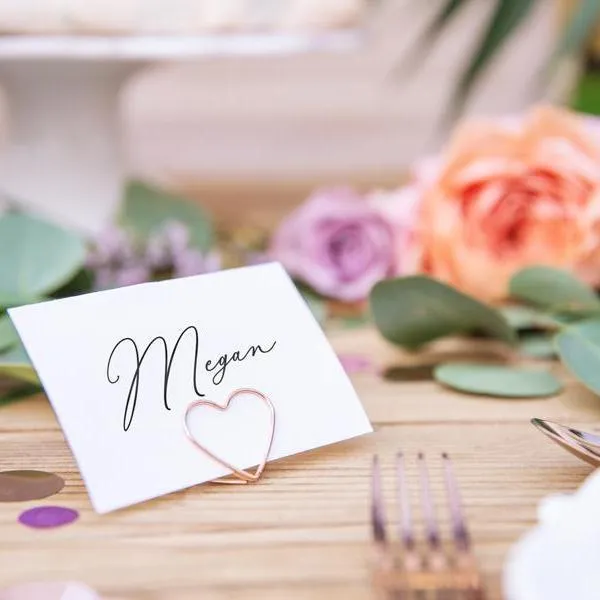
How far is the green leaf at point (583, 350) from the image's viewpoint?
55 cm

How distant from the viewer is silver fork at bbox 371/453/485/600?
328 mm

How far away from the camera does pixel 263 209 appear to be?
126 cm

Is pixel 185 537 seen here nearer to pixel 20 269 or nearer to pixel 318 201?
pixel 20 269

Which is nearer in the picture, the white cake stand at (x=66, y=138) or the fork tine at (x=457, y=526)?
the fork tine at (x=457, y=526)

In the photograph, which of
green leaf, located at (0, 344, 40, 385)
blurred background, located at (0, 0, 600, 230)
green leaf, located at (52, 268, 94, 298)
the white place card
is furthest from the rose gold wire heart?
blurred background, located at (0, 0, 600, 230)

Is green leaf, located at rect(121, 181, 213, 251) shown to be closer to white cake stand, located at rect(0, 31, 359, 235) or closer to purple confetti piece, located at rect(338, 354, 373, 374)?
white cake stand, located at rect(0, 31, 359, 235)

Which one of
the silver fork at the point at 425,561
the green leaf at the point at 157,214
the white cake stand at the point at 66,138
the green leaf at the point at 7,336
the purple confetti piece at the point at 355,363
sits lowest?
the silver fork at the point at 425,561

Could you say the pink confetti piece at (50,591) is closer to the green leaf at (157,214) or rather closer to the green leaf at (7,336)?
the green leaf at (7,336)

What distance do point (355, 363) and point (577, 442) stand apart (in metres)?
0.25

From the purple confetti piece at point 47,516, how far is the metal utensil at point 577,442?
0.25m

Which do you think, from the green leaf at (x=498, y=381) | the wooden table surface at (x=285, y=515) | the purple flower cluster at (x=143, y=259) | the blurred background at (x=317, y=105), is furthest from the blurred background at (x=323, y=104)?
the wooden table surface at (x=285, y=515)

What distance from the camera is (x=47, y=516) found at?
41 cm

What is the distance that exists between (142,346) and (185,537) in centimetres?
11

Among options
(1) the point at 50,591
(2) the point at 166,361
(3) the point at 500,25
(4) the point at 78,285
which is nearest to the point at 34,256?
(4) the point at 78,285
